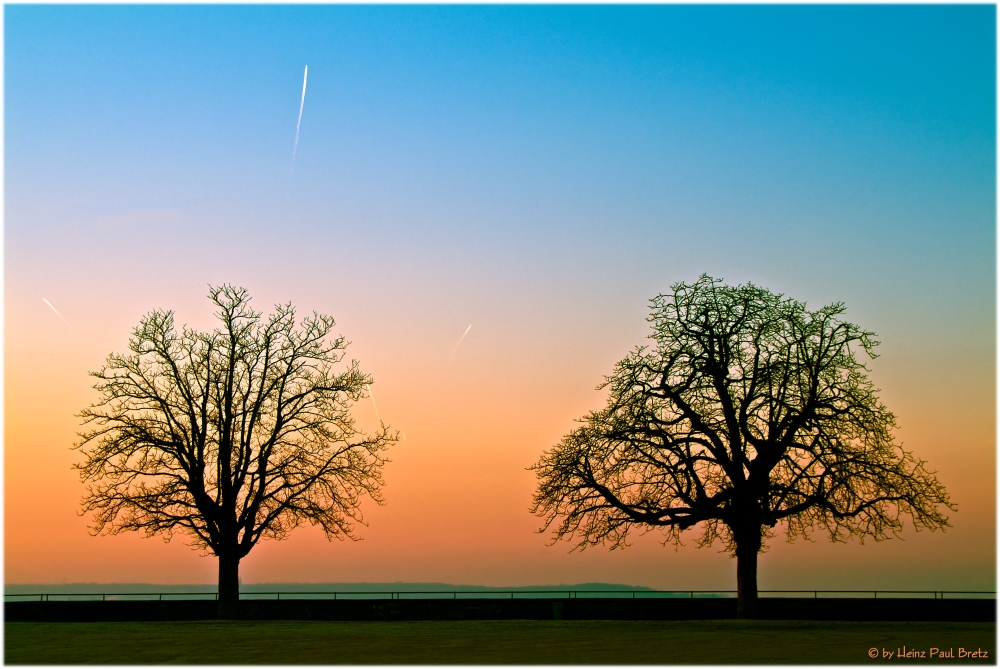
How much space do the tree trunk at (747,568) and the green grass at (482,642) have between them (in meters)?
1.42

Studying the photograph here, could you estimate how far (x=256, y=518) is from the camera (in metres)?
36.8

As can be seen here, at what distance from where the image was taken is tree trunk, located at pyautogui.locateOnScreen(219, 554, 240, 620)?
118 ft

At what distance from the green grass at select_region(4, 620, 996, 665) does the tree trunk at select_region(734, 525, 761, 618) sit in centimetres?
142

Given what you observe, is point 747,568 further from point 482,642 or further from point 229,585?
point 229,585

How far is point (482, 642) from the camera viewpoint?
26.4m

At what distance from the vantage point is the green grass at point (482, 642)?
74.9ft

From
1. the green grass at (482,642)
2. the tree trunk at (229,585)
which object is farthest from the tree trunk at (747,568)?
the tree trunk at (229,585)

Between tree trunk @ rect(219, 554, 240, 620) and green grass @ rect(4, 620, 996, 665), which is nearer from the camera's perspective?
green grass @ rect(4, 620, 996, 665)

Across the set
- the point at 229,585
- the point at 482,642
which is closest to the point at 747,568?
the point at 482,642

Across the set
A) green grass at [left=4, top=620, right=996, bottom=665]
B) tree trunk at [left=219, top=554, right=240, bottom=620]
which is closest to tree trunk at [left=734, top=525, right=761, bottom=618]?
green grass at [left=4, top=620, right=996, bottom=665]

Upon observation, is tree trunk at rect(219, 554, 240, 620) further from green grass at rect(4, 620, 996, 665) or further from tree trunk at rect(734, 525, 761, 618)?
tree trunk at rect(734, 525, 761, 618)

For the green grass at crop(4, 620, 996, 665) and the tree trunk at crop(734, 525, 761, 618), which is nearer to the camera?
the green grass at crop(4, 620, 996, 665)

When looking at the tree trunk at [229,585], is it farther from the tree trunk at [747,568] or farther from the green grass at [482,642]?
the tree trunk at [747,568]

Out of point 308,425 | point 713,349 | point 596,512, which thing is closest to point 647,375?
point 713,349
